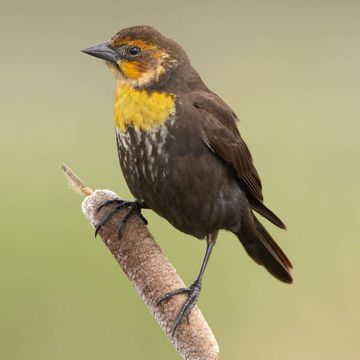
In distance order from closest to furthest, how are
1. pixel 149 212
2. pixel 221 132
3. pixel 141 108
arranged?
pixel 141 108 → pixel 221 132 → pixel 149 212

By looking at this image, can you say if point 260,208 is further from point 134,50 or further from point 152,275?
point 152,275

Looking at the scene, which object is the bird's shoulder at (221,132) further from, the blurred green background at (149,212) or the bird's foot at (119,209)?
the blurred green background at (149,212)

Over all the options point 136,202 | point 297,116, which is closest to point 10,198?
point 297,116

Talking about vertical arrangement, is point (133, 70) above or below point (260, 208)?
above

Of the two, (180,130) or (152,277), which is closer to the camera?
(152,277)

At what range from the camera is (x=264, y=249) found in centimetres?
415

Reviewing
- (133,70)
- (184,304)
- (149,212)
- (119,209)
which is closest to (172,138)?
(133,70)

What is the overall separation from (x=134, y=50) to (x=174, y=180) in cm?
42

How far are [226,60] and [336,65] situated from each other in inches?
38.4

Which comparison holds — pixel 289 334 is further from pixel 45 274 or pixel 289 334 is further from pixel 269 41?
pixel 269 41

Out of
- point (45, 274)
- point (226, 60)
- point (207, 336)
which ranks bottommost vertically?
point (207, 336)

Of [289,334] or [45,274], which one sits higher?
[45,274]

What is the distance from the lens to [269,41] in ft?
32.5

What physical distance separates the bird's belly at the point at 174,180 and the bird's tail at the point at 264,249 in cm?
18
